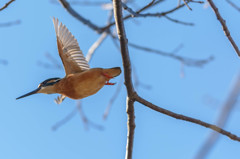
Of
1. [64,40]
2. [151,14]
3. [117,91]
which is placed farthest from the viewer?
[64,40]

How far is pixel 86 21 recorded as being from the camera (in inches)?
111

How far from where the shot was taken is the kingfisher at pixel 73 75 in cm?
368

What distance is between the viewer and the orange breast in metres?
3.65

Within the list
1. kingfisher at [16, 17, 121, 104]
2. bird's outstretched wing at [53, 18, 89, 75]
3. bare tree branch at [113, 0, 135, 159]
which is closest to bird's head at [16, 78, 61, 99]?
kingfisher at [16, 17, 121, 104]

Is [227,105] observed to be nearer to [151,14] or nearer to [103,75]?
[151,14]

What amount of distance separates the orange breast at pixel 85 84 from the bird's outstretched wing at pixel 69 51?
445 mm

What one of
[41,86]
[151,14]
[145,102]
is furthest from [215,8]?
[41,86]

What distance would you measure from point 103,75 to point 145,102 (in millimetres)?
1073

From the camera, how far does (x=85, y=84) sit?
3654 mm

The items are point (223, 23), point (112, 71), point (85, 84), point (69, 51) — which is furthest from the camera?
point (69, 51)

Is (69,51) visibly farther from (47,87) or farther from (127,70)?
(127,70)

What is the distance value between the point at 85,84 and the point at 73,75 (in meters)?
0.32

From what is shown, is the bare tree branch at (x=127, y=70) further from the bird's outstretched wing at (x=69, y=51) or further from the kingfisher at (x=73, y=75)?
the bird's outstretched wing at (x=69, y=51)

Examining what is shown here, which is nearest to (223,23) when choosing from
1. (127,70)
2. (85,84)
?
(127,70)
